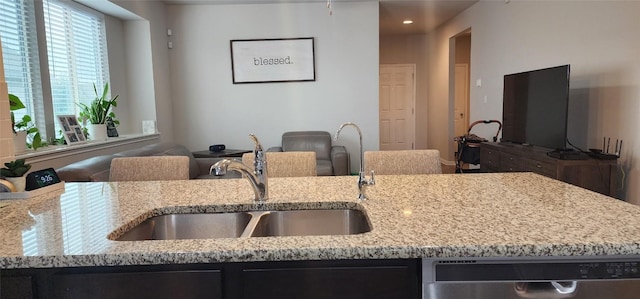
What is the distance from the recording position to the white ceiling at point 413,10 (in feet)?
16.8

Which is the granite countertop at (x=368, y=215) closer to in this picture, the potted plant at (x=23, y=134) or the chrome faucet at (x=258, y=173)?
the chrome faucet at (x=258, y=173)

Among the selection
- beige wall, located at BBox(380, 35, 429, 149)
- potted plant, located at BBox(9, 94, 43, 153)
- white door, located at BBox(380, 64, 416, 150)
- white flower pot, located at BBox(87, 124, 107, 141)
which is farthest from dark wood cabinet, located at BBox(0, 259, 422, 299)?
beige wall, located at BBox(380, 35, 429, 149)

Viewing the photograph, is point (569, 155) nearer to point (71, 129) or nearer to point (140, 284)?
point (140, 284)

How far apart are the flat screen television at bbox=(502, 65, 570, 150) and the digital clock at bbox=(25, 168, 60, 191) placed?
351 centimetres

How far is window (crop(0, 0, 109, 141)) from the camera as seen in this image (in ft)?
10.0

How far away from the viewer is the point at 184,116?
534cm

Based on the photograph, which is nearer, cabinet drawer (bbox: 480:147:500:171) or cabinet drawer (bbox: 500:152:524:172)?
cabinet drawer (bbox: 500:152:524:172)

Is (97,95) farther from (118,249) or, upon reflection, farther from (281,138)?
(118,249)

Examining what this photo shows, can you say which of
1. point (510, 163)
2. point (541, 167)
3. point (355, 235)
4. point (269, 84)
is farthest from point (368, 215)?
point (269, 84)

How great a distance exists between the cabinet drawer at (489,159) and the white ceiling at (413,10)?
2.22 metres

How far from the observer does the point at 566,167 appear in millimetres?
3027

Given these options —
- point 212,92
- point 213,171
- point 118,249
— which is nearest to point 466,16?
point 212,92

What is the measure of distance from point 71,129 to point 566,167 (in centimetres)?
412

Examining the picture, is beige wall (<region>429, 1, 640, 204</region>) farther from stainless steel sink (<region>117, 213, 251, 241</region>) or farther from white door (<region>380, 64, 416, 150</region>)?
stainless steel sink (<region>117, 213, 251, 241</region>)
